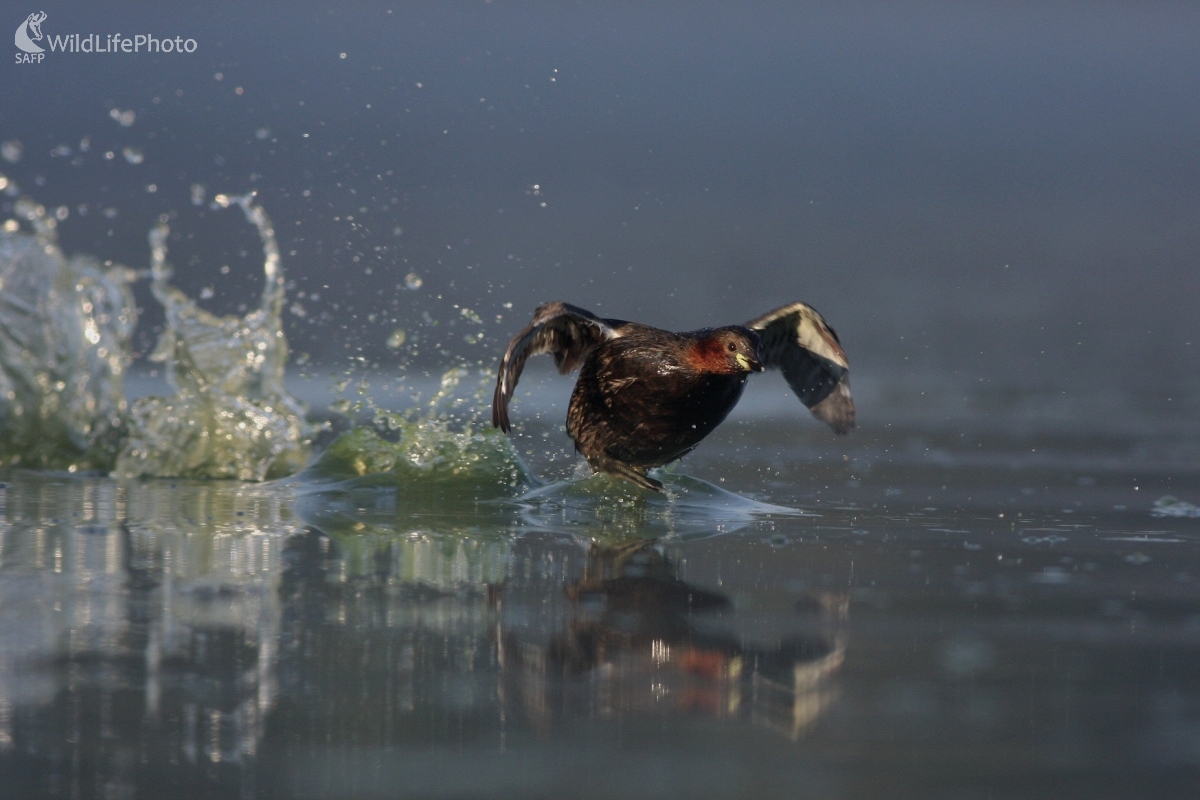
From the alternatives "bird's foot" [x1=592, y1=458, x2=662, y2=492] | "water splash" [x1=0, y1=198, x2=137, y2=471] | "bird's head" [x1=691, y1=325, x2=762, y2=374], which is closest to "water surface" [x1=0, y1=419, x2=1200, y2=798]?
"bird's foot" [x1=592, y1=458, x2=662, y2=492]

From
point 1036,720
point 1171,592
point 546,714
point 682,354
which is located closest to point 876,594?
Result: point 1171,592

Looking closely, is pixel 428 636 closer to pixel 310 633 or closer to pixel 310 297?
pixel 310 633

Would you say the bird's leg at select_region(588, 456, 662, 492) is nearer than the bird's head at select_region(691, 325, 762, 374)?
No

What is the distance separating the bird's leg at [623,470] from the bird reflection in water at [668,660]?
2.14 meters

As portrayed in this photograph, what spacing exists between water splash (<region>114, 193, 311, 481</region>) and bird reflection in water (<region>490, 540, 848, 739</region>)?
11.9ft

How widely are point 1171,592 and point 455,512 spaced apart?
285 centimetres

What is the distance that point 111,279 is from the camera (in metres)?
8.23

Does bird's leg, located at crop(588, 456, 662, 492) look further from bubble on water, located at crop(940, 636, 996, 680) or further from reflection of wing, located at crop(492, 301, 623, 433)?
bubble on water, located at crop(940, 636, 996, 680)

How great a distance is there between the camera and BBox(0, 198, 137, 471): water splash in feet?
24.1

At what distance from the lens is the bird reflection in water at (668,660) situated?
3018mm

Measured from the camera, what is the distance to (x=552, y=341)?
661cm

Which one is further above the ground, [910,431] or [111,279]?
[111,279]

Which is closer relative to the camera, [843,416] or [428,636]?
[428,636]

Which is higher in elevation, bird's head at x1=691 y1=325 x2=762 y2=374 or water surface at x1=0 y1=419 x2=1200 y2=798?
bird's head at x1=691 y1=325 x2=762 y2=374
